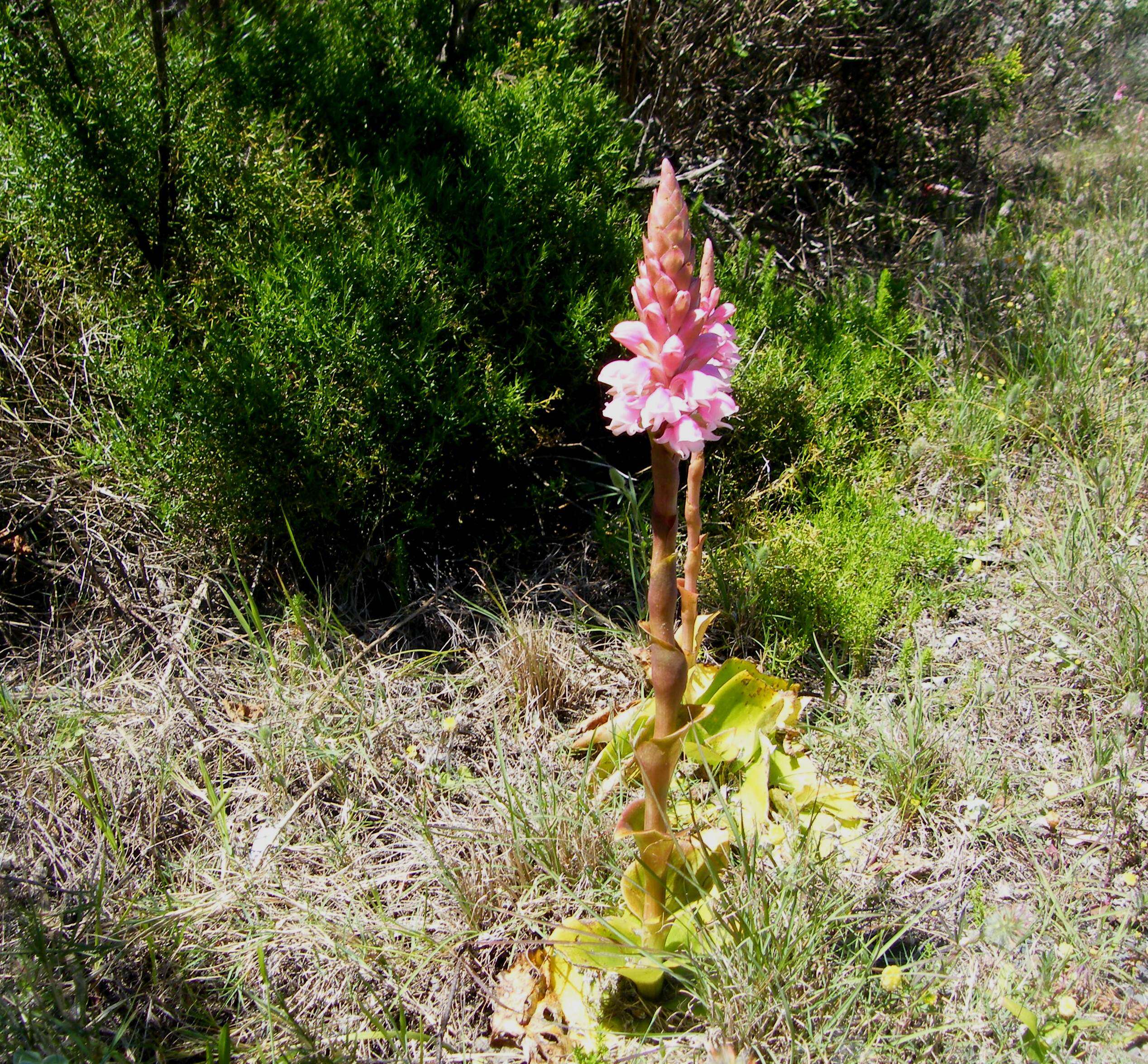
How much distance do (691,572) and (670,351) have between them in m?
0.80

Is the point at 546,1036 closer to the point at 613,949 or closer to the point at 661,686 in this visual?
the point at 613,949

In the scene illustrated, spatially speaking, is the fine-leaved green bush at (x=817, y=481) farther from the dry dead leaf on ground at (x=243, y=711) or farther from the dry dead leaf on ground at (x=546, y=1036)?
the dry dead leaf on ground at (x=243, y=711)

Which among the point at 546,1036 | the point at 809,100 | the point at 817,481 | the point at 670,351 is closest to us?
the point at 670,351

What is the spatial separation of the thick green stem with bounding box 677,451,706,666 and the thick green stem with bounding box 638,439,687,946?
15.8 inches

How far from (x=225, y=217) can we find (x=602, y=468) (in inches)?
55.9

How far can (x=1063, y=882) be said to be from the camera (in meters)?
1.79

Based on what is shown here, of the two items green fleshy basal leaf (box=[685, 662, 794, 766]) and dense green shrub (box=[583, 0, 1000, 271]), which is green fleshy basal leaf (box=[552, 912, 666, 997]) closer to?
green fleshy basal leaf (box=[685, 662, 794, 766])

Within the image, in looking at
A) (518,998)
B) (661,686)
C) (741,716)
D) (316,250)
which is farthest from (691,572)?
(316,250)

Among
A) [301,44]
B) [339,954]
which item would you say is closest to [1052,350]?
[301,44]

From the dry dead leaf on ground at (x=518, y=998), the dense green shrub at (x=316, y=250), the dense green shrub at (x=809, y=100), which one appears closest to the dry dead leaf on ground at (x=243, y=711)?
the dense green shrub at (x=316, y=250)

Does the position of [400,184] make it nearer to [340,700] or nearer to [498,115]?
[498,115]

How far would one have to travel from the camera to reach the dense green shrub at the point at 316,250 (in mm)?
2344

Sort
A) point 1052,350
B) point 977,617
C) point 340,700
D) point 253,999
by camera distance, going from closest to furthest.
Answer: point 253,999, point 340,700, point 977,617, point 1052,350

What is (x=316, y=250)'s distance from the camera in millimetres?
2453
